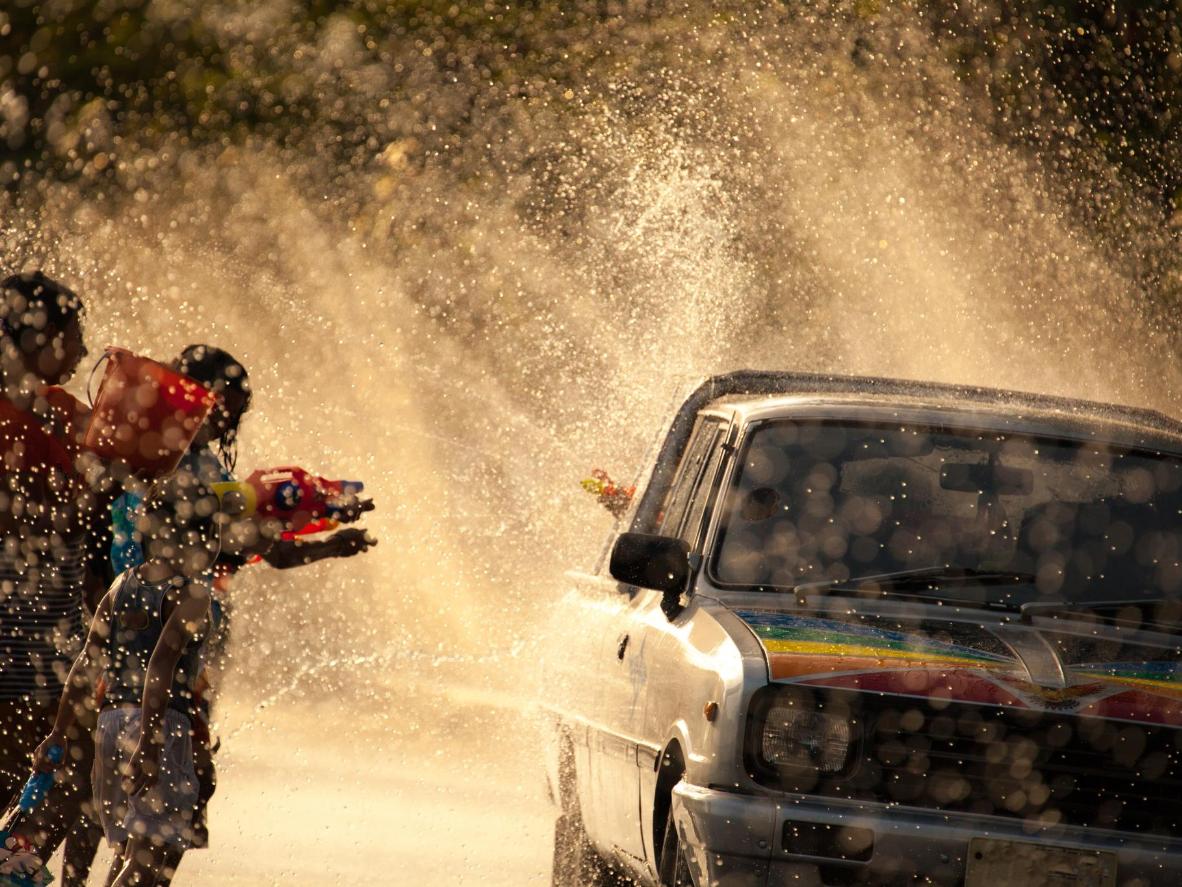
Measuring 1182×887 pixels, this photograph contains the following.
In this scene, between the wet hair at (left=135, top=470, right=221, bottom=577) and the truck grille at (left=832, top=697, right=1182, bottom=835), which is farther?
the wet hair at (left=135, top=470, right=221, bottom=577)

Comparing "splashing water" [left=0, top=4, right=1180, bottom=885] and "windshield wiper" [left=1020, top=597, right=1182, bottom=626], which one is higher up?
"splashing water" [left=0, top=4, right=1180, bottom=885]

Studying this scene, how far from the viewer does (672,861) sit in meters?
5.68

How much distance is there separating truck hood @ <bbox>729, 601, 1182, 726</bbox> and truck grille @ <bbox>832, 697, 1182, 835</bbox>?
0.14 ft

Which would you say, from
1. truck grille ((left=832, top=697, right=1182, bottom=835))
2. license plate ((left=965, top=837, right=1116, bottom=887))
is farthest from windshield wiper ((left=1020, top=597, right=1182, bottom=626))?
license plate ((left=965, top=837, right=1116, bottom=887))

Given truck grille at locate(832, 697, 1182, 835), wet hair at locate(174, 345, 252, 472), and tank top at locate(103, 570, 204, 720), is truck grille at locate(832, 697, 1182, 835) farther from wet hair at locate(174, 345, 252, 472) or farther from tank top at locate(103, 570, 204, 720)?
wet hair at locate(174, 345, 252, 472)

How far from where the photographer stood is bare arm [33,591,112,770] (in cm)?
573

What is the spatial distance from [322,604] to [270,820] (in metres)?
11.1

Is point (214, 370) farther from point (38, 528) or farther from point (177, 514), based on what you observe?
point (38, 528)

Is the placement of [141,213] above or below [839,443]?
above

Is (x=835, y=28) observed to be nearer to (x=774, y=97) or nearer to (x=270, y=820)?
(x=774, y=97)

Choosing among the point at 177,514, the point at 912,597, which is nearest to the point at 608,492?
the point at 912,597

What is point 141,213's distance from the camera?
26.8 meters

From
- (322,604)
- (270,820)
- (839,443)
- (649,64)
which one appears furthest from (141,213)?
(839,443)

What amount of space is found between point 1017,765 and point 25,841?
8.63ft
